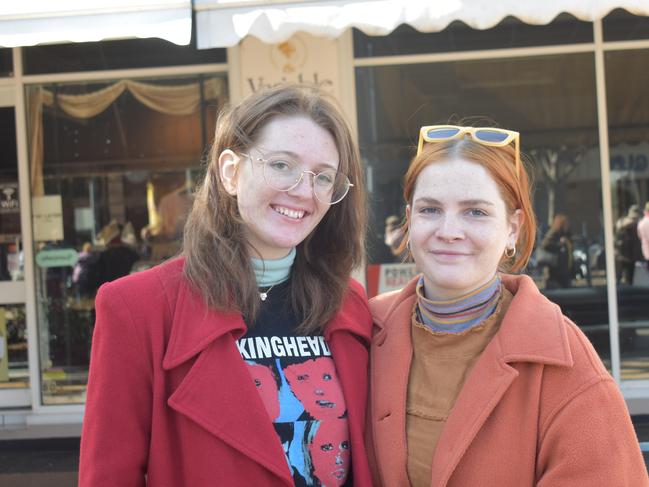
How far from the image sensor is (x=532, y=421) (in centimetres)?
169

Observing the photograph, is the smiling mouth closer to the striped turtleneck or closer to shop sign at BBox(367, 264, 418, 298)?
the striped turtleneck

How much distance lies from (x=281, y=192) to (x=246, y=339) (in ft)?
1.24

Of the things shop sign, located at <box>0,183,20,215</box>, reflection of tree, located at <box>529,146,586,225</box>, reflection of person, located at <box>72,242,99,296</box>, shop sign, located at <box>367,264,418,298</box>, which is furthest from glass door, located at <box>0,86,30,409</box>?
reflection of tree, located at <box>529,146,586,225</box>

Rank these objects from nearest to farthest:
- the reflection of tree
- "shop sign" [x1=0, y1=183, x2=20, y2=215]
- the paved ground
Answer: the paved ground < the reflection of tree < "shop sign" [x1=0, y1=183, x2=20, y2=215]

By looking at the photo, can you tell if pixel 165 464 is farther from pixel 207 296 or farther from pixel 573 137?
pixel 573 137

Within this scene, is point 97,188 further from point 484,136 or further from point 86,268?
point 484,136

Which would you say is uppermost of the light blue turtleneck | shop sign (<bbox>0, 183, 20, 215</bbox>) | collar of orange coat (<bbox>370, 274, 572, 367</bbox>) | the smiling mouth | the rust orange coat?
shop sign (<bbox>0, 183, 20, 215</bbox>)

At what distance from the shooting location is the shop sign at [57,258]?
5.81 m

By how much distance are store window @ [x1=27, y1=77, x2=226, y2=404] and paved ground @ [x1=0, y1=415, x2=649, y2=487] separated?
56 cm

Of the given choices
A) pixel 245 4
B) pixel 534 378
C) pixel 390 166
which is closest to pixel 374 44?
pixel 390 166

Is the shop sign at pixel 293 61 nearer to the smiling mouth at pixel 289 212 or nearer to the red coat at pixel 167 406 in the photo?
the smiling mouth at pixel 289 212

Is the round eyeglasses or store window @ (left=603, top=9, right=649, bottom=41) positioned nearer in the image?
the round eyeglasses

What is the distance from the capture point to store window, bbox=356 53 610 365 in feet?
18.6

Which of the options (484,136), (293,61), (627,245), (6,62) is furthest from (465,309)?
(6,62)
